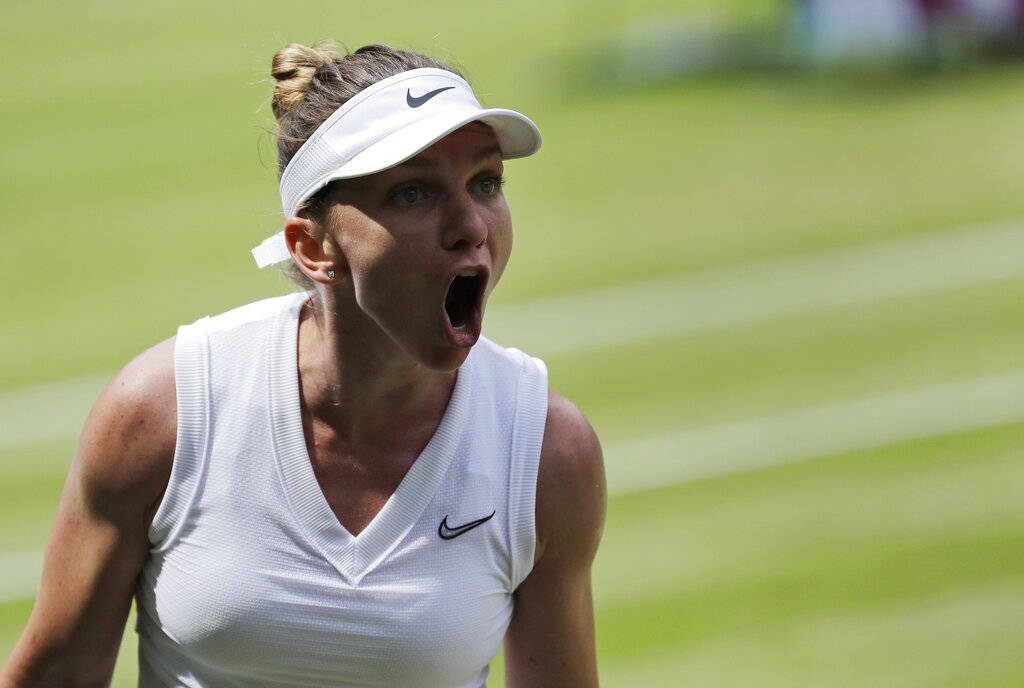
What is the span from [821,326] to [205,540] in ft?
24.7

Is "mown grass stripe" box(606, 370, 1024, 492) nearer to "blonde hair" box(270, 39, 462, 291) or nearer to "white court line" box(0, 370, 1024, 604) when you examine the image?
"white court line" box(0, 370, 1024, 604)

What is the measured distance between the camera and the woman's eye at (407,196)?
280 cm

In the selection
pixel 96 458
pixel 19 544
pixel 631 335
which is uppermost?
pixel 96 458

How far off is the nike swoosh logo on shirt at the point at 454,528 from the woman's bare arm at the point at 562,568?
0.12m

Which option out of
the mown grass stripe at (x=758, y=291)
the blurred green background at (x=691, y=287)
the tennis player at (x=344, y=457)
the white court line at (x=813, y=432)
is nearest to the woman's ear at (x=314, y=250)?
the tennis player at (x=344, y=457)

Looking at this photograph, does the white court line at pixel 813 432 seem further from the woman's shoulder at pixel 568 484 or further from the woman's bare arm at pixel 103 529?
the woman's bare arm at pixel 103 529

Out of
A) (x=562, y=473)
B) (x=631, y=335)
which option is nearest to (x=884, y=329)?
(x=631, y=335)

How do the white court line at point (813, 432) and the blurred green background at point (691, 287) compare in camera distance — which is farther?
the white court line at point (813, 432)

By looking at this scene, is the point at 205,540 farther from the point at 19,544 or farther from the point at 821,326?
the point at 821,326

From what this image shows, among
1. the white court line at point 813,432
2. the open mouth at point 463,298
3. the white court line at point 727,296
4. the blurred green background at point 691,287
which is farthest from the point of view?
the white court line at point 727,296

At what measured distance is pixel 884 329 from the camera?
9.93 metres

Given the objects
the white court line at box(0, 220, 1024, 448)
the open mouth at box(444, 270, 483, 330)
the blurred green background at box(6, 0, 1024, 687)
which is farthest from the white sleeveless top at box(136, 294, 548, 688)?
the white court line at box(0, 220, 1024, 448)

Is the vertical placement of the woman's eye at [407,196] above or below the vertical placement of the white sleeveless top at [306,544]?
above

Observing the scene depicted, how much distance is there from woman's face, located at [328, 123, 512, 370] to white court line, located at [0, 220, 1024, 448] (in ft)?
21.8
